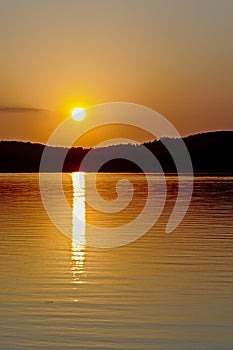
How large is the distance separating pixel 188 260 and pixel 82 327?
25.1ft

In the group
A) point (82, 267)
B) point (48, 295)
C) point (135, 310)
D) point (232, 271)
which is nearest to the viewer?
point (135, 310)

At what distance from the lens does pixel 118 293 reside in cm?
1514

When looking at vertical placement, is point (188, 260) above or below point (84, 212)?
below

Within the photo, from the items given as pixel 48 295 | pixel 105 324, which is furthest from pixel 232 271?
pixel 105 324

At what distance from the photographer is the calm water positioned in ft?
39.1

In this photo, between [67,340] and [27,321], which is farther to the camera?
[27,321]

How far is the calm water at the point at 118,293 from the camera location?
1193 cm

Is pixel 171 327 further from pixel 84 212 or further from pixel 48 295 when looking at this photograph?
pixel 84 212

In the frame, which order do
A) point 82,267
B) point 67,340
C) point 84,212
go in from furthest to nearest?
1. point 84,212
2. point 82,267
3. point 67,340

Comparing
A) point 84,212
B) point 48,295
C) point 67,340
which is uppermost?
point 84,212

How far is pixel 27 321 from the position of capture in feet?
42.0

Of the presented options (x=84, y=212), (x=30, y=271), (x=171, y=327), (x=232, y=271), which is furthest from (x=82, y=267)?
(x=84, y=212)

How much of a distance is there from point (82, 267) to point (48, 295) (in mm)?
4056

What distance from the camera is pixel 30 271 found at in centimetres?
1789
